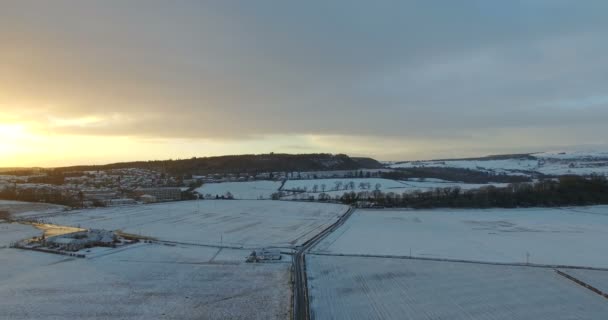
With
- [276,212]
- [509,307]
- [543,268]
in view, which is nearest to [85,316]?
[509,307]

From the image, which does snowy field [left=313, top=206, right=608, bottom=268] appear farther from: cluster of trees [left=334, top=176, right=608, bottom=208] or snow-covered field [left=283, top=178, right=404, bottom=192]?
snow-covered field [left=283, top=178, right=404, bottom=192]

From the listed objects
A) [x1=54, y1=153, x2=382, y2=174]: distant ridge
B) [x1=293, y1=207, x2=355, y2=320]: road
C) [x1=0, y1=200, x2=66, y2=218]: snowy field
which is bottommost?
[x1=293, y1=207, x2=355, y2=320]: road

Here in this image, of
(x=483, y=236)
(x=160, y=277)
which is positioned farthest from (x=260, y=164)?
(x=160, y=277)

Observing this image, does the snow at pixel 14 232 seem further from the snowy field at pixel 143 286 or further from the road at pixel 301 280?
the road at pixel 301 280

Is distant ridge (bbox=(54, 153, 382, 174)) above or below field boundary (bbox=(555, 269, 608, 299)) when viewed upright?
above

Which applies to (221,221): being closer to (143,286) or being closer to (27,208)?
(143,286)

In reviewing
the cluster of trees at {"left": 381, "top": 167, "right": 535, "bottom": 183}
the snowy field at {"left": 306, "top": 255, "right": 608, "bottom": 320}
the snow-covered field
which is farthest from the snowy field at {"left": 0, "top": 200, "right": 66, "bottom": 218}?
the cluster of trees at {"left": 381, "top": 167, "right": 535, "bottom": 183}

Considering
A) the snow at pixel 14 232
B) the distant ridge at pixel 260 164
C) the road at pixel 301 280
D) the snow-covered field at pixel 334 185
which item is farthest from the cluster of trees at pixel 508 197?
the distant ridge at pixel 260 164
